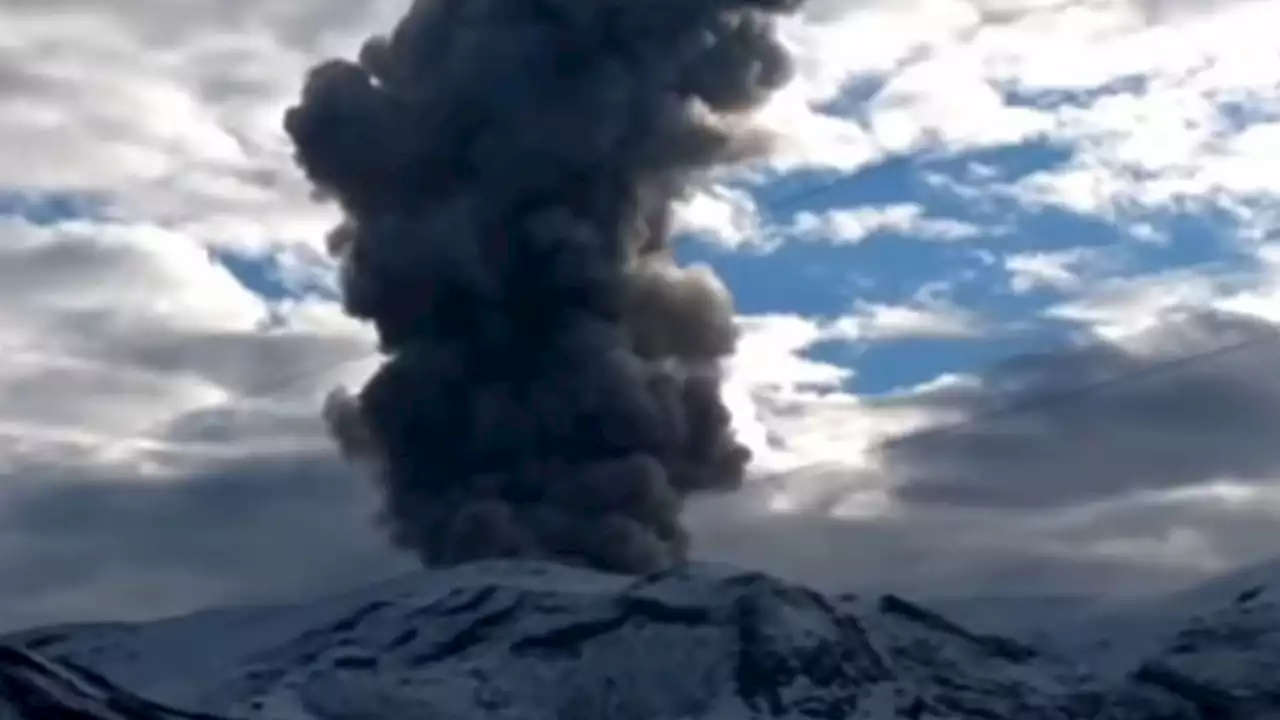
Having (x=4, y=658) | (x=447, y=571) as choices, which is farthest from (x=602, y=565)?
(x=4, y=658)

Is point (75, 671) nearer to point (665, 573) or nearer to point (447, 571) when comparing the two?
point (447, 571)

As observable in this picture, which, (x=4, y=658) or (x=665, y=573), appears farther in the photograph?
(x=665, y=573)

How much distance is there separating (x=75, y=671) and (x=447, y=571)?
25.4m

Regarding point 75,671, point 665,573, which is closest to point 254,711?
point 75,671

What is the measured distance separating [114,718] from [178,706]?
1522 inches

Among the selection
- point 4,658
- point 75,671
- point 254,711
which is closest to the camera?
point 4,658

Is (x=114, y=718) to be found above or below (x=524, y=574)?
below

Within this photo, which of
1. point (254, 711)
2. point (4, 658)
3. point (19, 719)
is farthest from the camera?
point (254, 711)

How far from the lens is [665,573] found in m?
200

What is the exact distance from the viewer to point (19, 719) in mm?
153000

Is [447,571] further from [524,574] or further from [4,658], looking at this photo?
[4,658]

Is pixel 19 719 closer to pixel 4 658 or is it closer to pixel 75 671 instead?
pixel 4 658

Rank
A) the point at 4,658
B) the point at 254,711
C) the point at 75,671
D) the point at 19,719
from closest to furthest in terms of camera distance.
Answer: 1. the point at 19,719
2. the point at 4,658
3. the point at 75,671
4. the point at 254,711

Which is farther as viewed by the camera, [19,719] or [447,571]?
[447,571]
